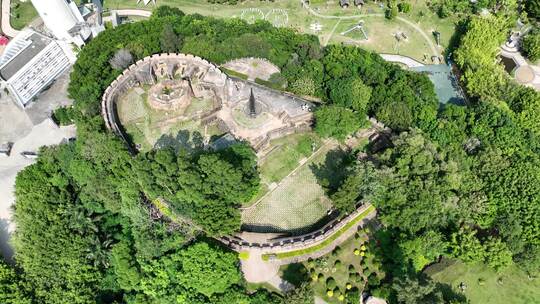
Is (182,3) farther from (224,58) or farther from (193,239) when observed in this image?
(193,239)

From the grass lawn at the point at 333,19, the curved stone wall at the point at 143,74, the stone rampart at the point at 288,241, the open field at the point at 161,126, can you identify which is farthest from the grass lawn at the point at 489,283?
the grass lawn at the point at 333,19

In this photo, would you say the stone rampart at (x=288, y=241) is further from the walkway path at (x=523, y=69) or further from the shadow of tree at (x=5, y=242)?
the walkway path at (x=523, y=69)

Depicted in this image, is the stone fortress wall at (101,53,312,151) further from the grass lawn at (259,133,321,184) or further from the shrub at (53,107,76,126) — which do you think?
the shrub at (53,107,76,126)

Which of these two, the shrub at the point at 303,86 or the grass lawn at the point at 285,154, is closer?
the grass lawn at the point at 285,154

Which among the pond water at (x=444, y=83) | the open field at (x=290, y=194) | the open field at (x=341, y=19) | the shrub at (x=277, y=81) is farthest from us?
the open field at (x=341, y=19)

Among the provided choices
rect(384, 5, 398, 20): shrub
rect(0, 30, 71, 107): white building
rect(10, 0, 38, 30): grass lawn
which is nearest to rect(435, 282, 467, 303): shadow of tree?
rect(384, 5, 398, 20): shrub

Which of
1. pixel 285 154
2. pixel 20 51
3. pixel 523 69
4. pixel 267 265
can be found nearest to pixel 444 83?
pixel 523 69
